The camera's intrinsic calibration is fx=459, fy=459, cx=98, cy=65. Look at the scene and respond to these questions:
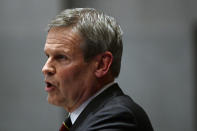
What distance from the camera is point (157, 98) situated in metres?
5.33

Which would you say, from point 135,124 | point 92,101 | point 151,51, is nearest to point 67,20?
point 92,101

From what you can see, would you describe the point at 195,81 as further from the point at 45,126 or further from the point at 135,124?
Answer: the point at 135,124

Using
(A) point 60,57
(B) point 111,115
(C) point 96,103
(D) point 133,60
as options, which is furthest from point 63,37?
(D) point 133,60

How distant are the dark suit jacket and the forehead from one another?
0.95 ft

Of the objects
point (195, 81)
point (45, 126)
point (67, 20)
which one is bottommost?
point (45, 126)

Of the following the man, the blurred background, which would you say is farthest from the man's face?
the blurred background

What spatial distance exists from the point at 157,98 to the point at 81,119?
327 cm

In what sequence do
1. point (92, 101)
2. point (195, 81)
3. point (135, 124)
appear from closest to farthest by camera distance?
point (135, 124), point (92, 101), point (195, 81)

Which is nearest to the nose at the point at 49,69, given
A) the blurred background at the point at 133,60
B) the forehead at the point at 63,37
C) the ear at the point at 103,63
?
the forehead at the point at 63,37

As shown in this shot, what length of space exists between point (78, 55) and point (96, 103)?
25 centimetres

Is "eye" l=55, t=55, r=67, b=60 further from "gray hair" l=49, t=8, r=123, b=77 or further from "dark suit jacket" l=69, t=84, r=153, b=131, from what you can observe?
"dark suit jacket" l=69, t=84, r=153, b=131

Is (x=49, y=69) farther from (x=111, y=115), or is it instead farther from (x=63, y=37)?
(x=111, y=115)

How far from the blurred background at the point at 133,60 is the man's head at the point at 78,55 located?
3103 mm

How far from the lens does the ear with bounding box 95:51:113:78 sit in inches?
88.7
